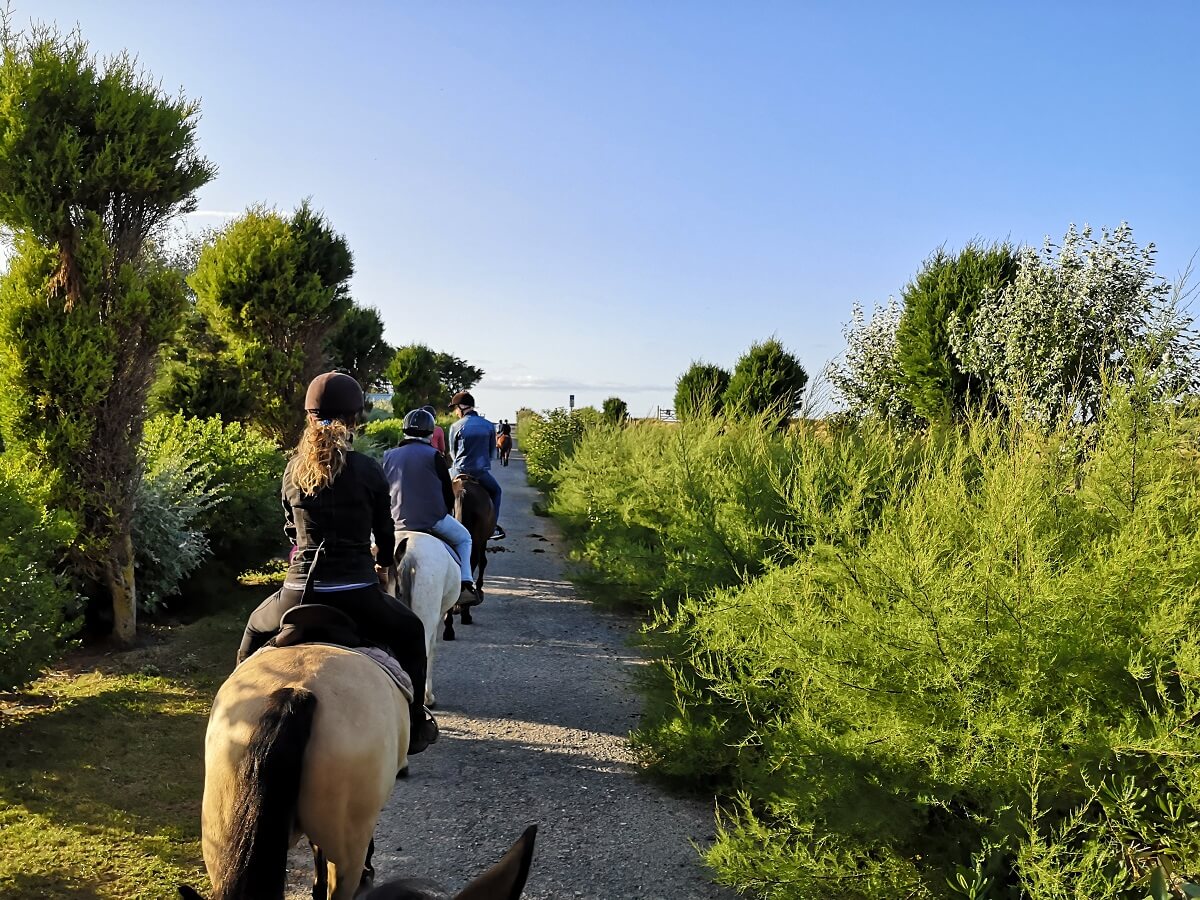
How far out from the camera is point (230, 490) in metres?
9.77

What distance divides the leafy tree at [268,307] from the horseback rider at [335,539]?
1066 cm

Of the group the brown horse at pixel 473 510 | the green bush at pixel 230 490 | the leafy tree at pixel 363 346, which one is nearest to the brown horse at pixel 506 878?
the brown horse at pixel 473 510

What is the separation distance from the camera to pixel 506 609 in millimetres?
11156

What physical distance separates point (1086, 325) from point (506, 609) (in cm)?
855

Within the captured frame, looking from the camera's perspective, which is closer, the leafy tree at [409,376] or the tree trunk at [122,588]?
the tree trunk at [122,588]

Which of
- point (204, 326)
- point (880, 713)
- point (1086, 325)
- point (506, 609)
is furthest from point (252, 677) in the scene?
point (204, 326)

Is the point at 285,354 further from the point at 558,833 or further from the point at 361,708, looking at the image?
the point at 361,708

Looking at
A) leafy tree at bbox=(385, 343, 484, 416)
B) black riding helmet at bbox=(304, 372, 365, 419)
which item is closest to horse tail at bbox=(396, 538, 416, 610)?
black riding helmet at bbox=(304, 372, 365, 419)

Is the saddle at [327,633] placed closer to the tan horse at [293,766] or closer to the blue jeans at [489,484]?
the tan horse at [293,766]

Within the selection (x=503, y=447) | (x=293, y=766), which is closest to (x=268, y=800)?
(x=293, y=766)

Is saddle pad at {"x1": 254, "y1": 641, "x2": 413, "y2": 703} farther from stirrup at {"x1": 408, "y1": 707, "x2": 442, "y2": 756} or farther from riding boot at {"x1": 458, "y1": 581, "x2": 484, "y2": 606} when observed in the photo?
riding boot at {"x1": 458, "y1": 581, "x2": 484, "y2": 606}

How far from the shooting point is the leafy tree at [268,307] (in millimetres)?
13523

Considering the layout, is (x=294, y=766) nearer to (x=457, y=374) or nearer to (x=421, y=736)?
(x=421, y=736)

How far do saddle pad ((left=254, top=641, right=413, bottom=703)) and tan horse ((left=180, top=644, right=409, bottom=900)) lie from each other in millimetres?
120
